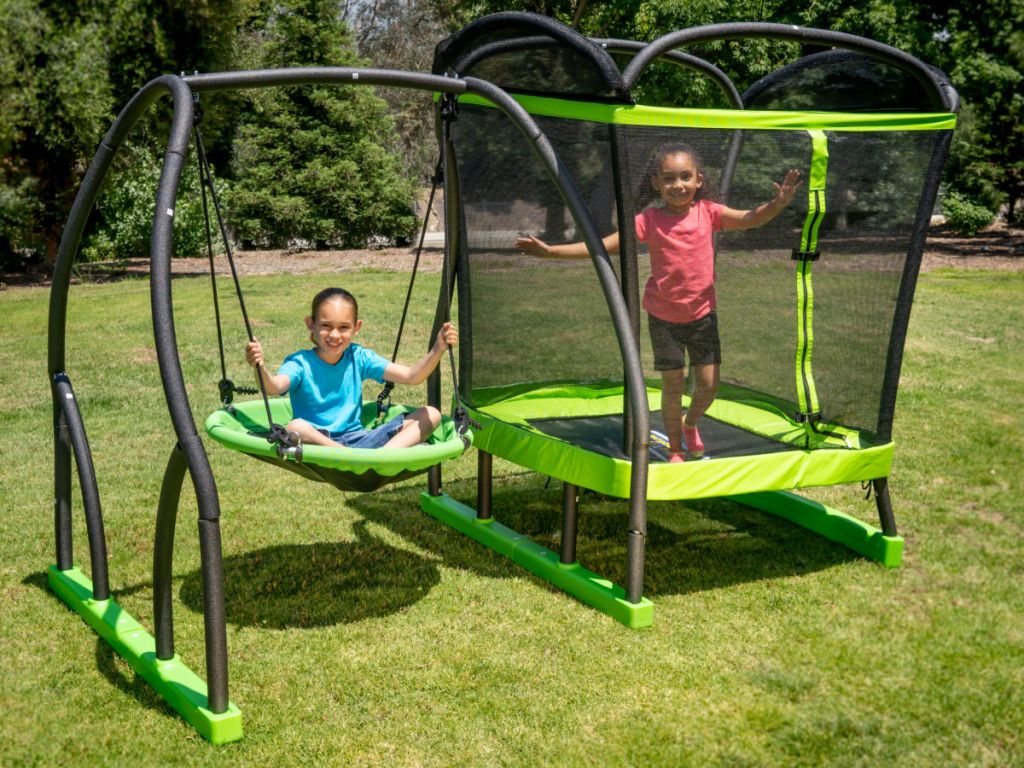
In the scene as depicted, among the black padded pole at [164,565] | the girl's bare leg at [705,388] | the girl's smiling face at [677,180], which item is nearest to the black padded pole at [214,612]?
the black padded pole at [164,565]

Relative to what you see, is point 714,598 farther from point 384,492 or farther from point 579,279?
point 384,492

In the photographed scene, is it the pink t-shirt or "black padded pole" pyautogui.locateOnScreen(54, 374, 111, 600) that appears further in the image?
the pink t-shirt

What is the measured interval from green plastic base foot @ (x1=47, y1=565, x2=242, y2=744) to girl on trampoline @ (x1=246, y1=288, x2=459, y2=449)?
39.6 inches

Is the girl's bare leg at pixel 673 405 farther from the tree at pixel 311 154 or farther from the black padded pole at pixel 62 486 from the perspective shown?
the tree at pixel 311 154

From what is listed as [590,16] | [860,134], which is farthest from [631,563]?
[590,16]

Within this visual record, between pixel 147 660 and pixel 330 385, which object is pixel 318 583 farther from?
pixel 147 660

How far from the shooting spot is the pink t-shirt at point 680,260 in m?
4.24

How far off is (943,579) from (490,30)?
3061 mm

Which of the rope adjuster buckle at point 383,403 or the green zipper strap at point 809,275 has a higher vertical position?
the green zipper strap at point 809,275

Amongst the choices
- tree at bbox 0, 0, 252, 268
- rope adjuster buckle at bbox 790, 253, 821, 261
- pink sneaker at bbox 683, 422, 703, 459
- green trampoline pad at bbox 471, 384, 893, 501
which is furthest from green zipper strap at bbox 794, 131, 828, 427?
tree at bbox 0, 0, 252, 268

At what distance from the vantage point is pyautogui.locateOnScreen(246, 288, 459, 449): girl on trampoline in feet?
14.2

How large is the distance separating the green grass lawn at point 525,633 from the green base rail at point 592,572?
0.06m

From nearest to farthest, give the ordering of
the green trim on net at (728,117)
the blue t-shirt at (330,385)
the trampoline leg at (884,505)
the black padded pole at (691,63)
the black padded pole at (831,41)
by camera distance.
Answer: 1. the green trim on net at (728,117)
2. the black padded pole at (831,41)
3. the blue t-shirt at (330,385)
4. the trampoline leg at (884,505)
5. the black padded pole at (691,63)

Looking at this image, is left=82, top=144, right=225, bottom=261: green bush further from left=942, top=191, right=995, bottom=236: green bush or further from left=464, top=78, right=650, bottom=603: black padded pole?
left=464, top=78, right=650, bottom=603: black padded pole
